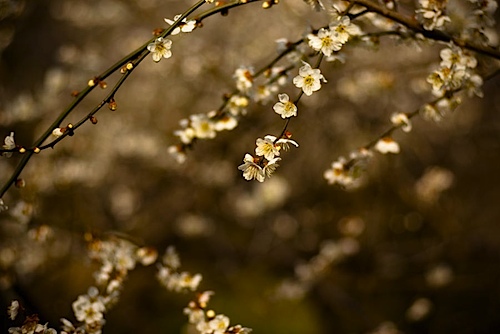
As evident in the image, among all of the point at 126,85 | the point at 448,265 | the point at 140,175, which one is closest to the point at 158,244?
the point at 140,175

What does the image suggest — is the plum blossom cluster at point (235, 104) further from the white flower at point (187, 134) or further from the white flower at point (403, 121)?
the white flower at point (403, 121)

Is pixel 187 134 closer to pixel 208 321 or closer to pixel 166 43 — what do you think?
pixel 166 43

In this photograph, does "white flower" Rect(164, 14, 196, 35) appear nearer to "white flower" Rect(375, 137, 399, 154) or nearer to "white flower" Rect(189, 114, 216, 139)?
"white flower" Rect(189, 114, 216, 139)

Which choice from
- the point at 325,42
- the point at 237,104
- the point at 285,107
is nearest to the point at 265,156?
the point at 285,107

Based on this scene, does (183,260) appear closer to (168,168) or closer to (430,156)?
(168,168)

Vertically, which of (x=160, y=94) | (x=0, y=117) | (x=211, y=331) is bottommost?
(x=211, y=331)

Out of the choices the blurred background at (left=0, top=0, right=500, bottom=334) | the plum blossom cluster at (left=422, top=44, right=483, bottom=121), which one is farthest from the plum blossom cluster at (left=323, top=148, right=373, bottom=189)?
the blurred background at (left=0, top=0, right=500, bottom=334)
